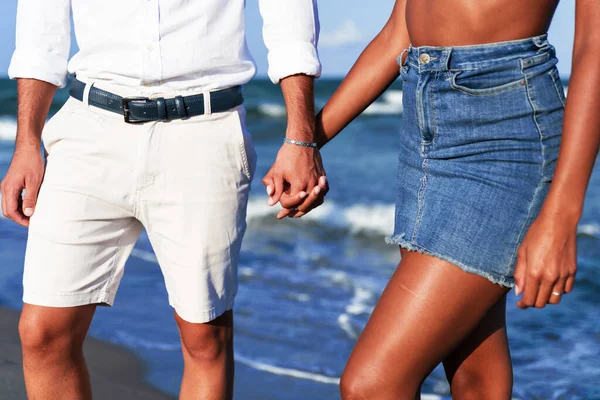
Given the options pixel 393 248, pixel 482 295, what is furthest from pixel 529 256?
pixel 393 248

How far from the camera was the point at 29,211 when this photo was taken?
2695mm

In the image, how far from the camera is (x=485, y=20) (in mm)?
2111

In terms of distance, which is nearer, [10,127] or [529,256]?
[529,256]

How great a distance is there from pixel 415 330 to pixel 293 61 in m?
0.96

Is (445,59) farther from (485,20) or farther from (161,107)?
(161,107)

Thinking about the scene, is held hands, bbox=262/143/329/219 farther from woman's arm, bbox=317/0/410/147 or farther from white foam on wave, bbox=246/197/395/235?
white foam on wave, bbox=246/197/395/235

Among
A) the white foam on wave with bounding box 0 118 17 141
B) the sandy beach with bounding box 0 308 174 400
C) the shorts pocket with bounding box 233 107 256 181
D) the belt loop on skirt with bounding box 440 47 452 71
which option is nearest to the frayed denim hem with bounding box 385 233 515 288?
the belt loop on skirt with bounding box 440 47 452 71

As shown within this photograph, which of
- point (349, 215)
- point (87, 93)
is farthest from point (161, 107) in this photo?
point (349, 215)

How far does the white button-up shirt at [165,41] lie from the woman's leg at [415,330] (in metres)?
0.86

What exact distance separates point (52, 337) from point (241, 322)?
8.01ft

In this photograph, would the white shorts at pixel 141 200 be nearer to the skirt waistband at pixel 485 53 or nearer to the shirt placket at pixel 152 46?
the shirt placket at pixel 152 46

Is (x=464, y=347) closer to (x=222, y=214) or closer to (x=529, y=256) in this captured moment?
(x=529, y=256)

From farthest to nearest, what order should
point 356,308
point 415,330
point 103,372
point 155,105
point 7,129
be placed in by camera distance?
point 7,129 → point 356,308 → point 103,372 → point 155,105 → point 415,330

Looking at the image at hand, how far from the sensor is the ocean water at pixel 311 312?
421 cm
